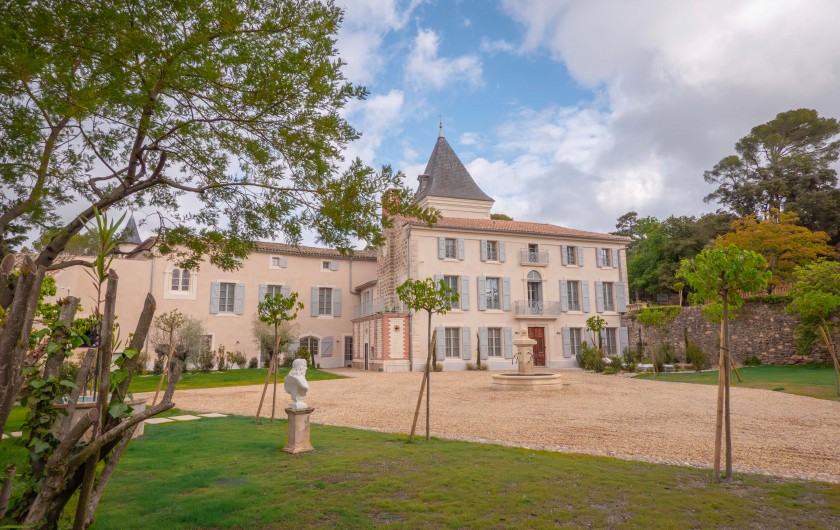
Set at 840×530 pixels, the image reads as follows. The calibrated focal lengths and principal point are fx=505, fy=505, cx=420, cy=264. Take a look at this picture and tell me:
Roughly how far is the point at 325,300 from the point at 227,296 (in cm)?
496

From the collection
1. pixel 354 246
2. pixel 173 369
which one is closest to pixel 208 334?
pixel 354 246

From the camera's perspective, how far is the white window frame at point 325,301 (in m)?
26.8

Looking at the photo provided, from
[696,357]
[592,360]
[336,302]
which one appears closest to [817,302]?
[696,357]

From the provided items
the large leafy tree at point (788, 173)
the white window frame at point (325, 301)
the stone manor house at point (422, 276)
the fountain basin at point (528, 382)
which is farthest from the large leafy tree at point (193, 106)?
the large leafy tree at point (788, 173)

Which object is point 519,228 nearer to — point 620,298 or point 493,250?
point 493,250

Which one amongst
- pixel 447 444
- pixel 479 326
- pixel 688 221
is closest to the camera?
pixel 447 444

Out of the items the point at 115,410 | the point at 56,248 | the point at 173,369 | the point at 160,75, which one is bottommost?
the point at 115,410

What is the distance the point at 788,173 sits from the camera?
28.8 meters

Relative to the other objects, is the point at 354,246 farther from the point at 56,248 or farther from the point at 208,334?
the point at 208,334

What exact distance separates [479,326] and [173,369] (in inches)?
861

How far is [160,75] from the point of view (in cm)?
387

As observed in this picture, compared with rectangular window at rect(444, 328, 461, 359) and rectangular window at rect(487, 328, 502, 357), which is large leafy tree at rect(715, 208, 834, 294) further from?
rectangular window at rect(444, 328, 461, 359)

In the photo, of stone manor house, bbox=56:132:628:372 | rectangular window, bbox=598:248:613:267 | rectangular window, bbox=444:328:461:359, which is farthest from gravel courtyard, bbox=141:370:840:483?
rectangular window, bbox=598:248:613:267

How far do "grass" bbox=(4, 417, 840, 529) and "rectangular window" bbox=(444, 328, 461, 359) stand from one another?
16.8 metres
